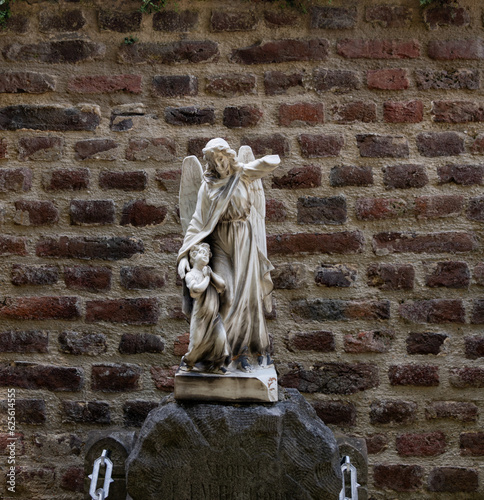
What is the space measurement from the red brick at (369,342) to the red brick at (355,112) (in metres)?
1.06

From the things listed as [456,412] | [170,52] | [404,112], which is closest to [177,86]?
[170,52]

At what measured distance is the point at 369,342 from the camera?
2.68 m

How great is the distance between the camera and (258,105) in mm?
2814

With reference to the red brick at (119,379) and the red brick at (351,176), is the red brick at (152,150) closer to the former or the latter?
the red brick at (351,176)

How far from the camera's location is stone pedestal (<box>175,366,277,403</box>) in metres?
1.84

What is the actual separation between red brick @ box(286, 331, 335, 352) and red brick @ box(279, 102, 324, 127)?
3.44 ft

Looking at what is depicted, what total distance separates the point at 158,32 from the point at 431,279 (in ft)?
6.08

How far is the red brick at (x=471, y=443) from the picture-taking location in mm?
2617

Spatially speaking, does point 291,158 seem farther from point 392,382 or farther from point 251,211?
point 392,382

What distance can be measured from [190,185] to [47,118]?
3.85 feet

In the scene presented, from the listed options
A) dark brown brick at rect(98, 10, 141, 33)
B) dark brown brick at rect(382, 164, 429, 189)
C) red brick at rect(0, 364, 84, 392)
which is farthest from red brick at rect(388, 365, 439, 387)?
dark brown brick at rect(98, 10, 141, 33)

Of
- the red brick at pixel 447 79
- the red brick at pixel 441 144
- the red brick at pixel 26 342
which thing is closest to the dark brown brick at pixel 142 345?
the red brick at pixel 26 342

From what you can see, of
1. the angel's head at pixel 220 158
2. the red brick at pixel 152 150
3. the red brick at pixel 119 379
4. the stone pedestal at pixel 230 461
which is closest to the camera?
the stone pedestal at pixel 230 461

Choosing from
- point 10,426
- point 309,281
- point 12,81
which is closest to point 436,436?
point 309,281
